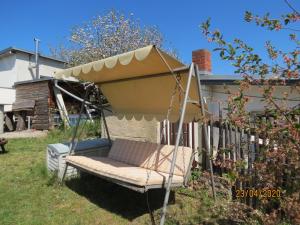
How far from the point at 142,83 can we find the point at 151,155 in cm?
148

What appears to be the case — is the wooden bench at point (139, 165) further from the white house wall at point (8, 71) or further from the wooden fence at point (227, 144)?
the white house wall at point (8, 71)

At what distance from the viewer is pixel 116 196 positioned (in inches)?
243

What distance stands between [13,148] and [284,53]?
38.4 ft

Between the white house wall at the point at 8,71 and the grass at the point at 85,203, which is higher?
the white house wall at the point at 8,71

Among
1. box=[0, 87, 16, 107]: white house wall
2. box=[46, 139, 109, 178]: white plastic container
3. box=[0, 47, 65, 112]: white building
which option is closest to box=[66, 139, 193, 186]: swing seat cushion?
box=[46, 139, 109, 178]: white plastic container

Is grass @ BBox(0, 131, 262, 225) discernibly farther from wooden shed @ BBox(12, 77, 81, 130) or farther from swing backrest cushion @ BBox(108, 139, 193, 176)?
wooden shed @ BBox(12, 77, 81, 130)

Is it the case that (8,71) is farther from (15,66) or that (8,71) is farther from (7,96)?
(7,96)

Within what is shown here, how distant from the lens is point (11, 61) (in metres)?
21.7

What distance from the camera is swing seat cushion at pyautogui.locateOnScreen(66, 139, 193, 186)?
499 cm

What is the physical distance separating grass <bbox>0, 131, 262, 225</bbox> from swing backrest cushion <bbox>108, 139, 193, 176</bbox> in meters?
0.57

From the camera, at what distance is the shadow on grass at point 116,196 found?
5469 mm

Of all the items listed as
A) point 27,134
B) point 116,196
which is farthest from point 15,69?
point 116,196
